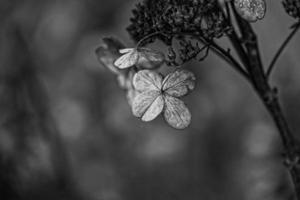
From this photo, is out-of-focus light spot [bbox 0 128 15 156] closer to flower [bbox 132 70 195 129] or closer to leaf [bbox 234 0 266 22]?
flower [bbox 132 70 195 129]

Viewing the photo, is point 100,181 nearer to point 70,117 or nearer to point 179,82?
point 70,117

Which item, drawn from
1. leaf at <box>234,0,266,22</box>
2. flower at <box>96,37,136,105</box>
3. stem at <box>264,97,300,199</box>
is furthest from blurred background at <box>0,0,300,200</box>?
leaf at <box>234,0,266,22</box>

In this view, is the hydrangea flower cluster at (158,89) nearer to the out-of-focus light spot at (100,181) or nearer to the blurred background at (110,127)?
the blurred background at (110,127)

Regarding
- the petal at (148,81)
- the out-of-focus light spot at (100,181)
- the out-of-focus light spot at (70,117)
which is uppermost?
the out-of-focus light spot at (70,117)

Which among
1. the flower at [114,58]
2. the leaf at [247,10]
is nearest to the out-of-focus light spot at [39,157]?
the flower at [114,58]

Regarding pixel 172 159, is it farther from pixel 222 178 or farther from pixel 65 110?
pixel 65 110

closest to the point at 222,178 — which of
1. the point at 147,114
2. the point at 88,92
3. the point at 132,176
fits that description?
the point at 132,176
